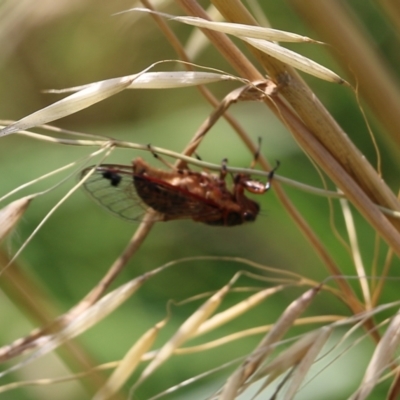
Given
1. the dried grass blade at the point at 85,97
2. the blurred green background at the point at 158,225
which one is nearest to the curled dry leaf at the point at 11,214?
the dried grass blade at the point at 85,97

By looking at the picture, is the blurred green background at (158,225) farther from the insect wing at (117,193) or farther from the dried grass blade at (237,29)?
the dried grass blade at (237,29)

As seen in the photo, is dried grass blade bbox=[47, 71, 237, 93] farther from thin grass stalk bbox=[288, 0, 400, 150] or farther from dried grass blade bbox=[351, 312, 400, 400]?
dried grass blade bbox=[351, 312, 400, 400]

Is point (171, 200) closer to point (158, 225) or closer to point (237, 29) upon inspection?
point (237, 29)

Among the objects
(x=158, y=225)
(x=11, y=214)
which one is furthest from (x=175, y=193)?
(x=158, y=225)

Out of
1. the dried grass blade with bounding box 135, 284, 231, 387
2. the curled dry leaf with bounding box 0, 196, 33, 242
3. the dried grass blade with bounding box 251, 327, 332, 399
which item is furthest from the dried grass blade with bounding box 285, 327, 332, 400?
the curled dry leaf with bounding box 0, 196, 33, 242

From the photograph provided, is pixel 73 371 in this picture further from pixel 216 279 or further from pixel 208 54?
pixel 208 54

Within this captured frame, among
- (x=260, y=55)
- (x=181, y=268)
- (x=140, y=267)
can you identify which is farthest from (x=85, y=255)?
(x=260, y=55)

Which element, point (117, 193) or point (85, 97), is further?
point (117, 193)
